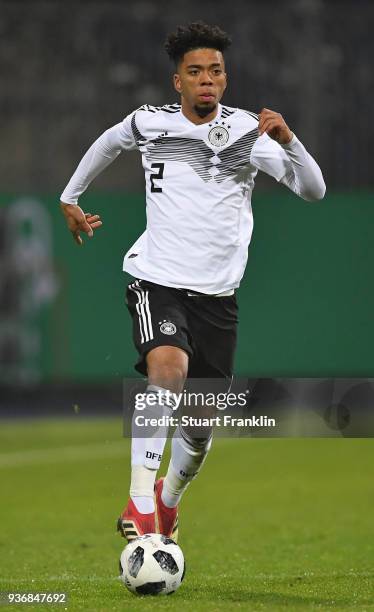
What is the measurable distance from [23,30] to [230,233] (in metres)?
12.0

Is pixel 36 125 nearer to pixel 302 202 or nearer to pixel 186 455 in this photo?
pixel 302 202

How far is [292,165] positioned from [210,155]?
390 millimetres

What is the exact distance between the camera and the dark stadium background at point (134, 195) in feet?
49.2

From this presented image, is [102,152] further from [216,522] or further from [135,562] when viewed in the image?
[216,522]

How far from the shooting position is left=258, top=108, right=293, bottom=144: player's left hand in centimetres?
536

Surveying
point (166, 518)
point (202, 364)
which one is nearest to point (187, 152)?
point (202, 364)

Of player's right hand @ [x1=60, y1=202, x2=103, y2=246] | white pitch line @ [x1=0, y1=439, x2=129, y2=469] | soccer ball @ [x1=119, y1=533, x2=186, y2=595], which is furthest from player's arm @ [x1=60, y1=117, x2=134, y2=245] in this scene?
white pitch line @ [x1=0, y1=439, x2=129, y2=469]

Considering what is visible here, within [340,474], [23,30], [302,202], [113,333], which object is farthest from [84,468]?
[23,30]

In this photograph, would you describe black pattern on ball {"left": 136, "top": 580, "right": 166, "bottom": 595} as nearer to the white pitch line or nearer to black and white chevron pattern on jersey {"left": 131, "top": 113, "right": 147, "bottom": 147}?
black and white chevron pattern on jersey {"left": 131, "top": 113, "right": 147, "bottom": 147}

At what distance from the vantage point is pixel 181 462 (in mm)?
6324

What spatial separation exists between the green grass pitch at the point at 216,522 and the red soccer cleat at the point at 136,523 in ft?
0.79

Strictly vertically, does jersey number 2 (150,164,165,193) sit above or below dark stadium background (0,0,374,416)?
above

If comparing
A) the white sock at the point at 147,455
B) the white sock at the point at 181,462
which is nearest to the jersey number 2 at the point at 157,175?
the white sock at the point at 147,455

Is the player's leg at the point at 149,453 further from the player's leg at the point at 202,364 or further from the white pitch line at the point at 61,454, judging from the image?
the white pitch line at the point at 61,454
